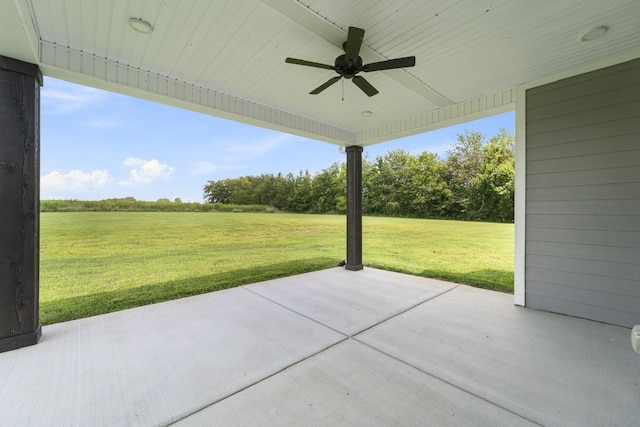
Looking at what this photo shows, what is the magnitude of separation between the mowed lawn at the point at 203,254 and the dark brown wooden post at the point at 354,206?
670 mm

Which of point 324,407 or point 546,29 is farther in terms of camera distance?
point 546,29

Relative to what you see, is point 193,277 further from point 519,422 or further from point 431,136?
point 431,136

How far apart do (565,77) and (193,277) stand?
239 inches

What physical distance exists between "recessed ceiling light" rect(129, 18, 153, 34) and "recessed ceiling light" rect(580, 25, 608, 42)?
370cm

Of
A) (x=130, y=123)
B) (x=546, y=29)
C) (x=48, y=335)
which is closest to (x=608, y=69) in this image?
(x=546, y=29)

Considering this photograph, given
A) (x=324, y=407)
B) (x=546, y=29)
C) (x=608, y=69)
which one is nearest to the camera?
(x=324, y=407)

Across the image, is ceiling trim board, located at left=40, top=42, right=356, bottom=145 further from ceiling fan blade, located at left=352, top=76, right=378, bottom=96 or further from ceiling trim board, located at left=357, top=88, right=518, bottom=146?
ceiling fan blade, located at left=352, top=76, right=378, bottom=96

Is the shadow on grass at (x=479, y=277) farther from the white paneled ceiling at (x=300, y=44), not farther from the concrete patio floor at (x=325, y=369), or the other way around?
the white paneled ceiling at (x=300, y=44)

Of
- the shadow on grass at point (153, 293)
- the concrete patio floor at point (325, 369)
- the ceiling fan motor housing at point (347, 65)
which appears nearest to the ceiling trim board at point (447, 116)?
the ceiling fan motor housing at point (347, 65)

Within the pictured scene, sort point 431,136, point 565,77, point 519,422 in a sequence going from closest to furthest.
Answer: point 519,422, point 565,77, point 431,136

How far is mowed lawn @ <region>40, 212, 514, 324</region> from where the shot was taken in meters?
3.91

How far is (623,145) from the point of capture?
2.62 metres

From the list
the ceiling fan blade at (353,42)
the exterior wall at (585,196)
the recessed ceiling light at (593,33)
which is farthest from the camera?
the exterior wall at (585,196)

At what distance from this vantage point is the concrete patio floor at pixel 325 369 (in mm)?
1536
